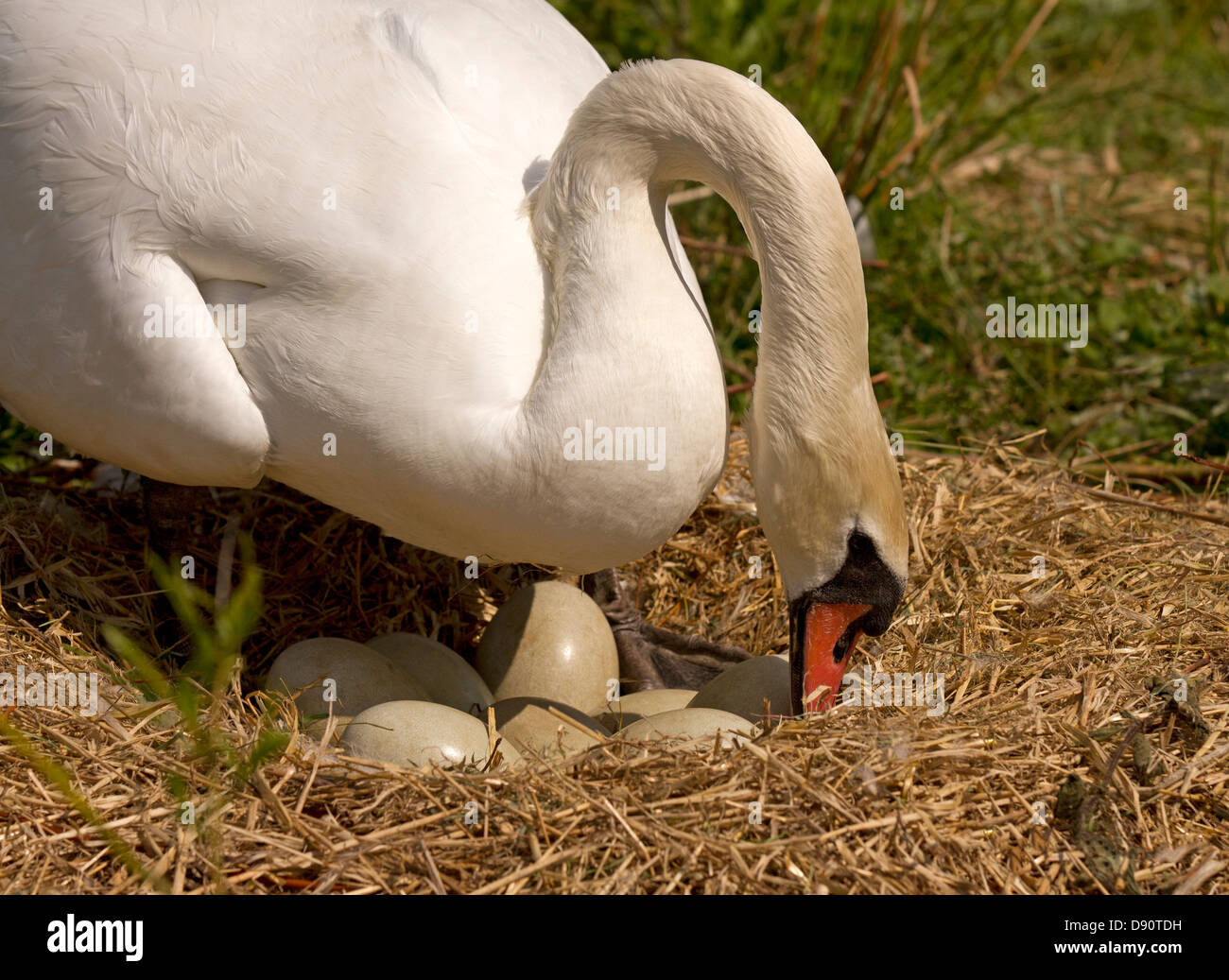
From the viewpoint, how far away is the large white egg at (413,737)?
284 cm

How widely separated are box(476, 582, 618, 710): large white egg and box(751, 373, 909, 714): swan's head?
62 centimetres

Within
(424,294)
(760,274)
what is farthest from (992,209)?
(424,294)

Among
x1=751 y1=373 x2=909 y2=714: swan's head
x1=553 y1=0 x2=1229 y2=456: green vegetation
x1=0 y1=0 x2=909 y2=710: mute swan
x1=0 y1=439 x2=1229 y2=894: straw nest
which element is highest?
x1=553 y1=0 x2=1229 y2=456: green vegetation

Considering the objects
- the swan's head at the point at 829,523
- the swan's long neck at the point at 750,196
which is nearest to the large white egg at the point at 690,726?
the swan's head at the point at 829,523

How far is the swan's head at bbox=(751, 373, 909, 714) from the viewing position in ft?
9.65

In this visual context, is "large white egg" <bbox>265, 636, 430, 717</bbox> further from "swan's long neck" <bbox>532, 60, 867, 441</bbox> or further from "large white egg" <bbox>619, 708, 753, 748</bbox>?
"swan's long neck" <bbox>532, 60, 867, 441</bbox>

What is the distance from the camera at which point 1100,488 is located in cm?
409

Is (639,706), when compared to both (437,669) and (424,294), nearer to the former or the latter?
(437,669)

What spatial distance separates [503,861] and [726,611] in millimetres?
1674

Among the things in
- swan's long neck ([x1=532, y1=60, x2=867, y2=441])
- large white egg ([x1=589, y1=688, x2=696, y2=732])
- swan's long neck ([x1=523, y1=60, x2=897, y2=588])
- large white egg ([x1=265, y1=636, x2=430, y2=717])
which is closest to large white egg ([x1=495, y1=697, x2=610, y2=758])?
large white egg ([x1=589, y1=688, x2=696, y2=732])
